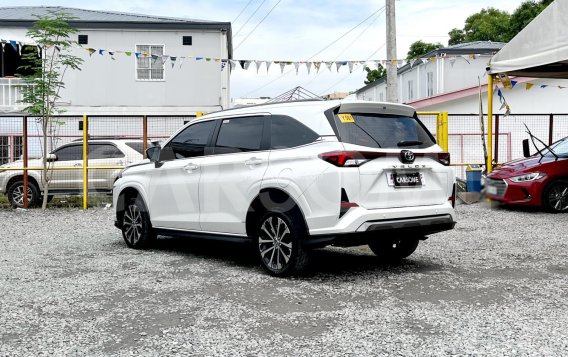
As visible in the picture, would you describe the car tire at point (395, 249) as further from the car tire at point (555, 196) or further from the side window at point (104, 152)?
the side window at point (104, 152)

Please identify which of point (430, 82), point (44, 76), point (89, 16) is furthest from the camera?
point (430, 82)

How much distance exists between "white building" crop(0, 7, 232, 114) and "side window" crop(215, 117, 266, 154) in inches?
685

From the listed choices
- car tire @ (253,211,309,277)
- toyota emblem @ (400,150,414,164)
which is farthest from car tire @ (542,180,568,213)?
car tire @ (253,211,309,277)

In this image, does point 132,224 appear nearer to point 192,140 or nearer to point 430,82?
point 192,140

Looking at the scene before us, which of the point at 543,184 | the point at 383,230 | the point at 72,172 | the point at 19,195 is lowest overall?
the point at 383,230

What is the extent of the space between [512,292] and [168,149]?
4409 millimetres

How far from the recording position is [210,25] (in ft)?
79.2

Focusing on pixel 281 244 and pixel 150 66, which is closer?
pixel 281 244

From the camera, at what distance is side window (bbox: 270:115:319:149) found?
6051 mm

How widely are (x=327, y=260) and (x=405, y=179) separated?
5.79ft

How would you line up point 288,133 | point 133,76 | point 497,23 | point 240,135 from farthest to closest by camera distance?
point 497,23 < point 133,76 < point 240,135 < point 288,133

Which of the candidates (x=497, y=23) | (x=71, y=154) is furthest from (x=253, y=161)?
(x=497, y=23)

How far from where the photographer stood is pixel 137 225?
822cm

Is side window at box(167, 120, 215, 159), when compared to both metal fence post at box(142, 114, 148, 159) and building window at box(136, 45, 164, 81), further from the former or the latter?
building window at box(136, 45, 164, 81)
